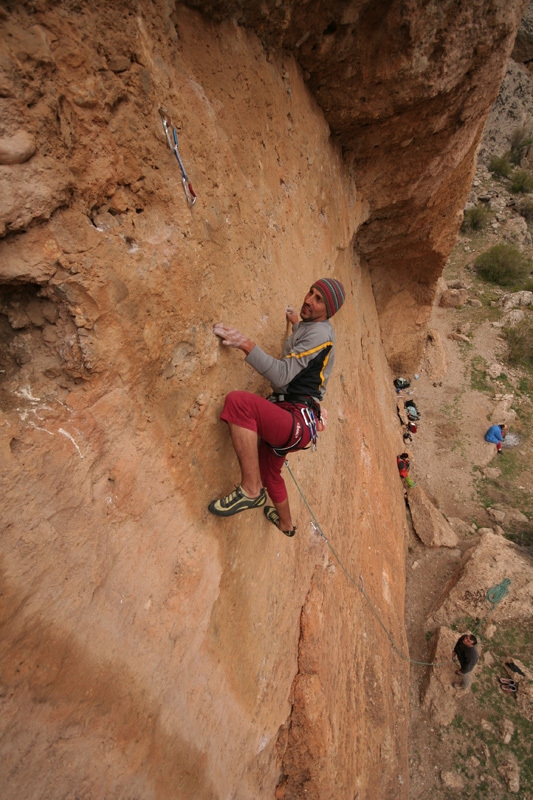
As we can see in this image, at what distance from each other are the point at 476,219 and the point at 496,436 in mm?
10930

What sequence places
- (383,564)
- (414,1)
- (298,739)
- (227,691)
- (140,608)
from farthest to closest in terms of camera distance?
(383,564), (298,739), (414,1), (227,691), (140,608)

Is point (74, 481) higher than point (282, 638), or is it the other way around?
point (74, 481)

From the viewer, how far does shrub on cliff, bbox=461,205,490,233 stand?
16.4 meters

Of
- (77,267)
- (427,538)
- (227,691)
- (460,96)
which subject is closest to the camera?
(77,267)

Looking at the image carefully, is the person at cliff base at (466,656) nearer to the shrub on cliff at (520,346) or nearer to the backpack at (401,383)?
the backpack at (401,383)

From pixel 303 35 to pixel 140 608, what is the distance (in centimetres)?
336

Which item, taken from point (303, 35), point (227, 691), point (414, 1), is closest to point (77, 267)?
point (227, 691)

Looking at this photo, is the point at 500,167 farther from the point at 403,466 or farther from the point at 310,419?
the point at 310,419

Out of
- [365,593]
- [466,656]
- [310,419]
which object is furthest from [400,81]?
[466,656]

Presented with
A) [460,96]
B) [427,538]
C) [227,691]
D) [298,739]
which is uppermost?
[460,96]

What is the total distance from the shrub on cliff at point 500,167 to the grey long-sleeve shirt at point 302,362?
2108 centimetres

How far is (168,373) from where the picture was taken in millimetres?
1762

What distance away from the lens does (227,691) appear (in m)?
2.12

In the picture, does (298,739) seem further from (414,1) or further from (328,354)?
(414,1)
